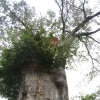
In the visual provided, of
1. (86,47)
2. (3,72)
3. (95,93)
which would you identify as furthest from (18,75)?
(95,93)

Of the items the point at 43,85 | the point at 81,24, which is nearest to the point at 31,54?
the point at 43,85

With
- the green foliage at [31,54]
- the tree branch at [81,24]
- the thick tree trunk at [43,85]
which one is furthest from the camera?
the tree branch at [81,24]

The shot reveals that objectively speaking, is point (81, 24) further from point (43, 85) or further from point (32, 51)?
point (43, 85)

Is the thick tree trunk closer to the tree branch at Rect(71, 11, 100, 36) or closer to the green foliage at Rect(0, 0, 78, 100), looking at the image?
the green foliage at Rect(0, 0, 78, 100)

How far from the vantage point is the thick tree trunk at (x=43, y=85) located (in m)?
2.63

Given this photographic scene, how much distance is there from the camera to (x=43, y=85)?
8.99ft

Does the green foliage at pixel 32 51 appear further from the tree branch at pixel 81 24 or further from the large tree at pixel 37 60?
the tree branch at pixel 81 24

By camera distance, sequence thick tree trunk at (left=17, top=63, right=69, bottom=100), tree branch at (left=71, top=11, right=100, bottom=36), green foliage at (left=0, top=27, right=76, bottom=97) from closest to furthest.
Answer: thick tree trunk at (left=17, top=63, right=69, bottom=100) → green foliage at (left=0, top=27, right=76, bottom=97) → tree branch at (left=71, top=11, right=100, bottom=36)

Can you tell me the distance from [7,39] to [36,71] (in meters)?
0.77

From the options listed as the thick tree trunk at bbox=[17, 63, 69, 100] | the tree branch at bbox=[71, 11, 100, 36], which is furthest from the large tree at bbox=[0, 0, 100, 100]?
the tree branch at bbox=[71, 11, 100, 36]

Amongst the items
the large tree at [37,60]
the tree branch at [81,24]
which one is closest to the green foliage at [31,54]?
the large tree at [37,60]

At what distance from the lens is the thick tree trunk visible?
8.63ft

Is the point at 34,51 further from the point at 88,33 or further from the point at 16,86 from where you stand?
the point at 88,33

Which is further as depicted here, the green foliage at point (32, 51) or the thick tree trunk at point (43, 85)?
the green foliage at point (32, 51)
